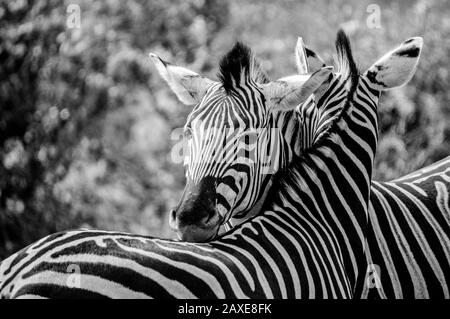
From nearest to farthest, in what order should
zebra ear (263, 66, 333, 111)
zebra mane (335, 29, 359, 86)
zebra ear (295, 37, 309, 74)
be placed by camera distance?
zebra ear (263, 66, 333, 111) < zebra mane (335, 29, 359, 86) < zebra ear (295, 37, 309, 74)

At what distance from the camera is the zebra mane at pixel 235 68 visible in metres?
4.28

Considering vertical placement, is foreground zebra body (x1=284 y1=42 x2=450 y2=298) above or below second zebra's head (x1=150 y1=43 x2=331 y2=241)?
below

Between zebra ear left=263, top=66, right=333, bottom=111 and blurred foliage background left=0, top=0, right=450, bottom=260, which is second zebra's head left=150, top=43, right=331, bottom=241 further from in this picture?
blurred foliage background left=0, top=0, right=450, bottom=260

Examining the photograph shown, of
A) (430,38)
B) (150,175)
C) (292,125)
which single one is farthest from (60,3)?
(292,125)

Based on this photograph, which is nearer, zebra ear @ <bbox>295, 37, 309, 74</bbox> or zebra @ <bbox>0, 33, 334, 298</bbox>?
zebra @ <bbox>0, 33, 334, 298</bbox>

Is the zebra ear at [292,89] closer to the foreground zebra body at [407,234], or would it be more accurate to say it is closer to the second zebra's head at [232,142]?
the second zebra's head at [232,142]

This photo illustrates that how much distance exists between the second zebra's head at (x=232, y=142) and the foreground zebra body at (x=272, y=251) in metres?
0.25

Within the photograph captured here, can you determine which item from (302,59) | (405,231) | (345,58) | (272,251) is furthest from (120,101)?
(272,251)

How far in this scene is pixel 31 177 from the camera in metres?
10.9

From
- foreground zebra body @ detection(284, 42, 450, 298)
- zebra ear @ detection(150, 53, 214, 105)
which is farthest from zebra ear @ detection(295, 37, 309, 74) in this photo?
zebra ear @ detection(150, 53, 214, 105)

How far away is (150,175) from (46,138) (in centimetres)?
206

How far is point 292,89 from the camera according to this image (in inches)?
165

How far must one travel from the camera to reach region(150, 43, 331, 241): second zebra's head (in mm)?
3756

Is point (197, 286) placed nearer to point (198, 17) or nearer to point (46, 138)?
point (46, 138)
